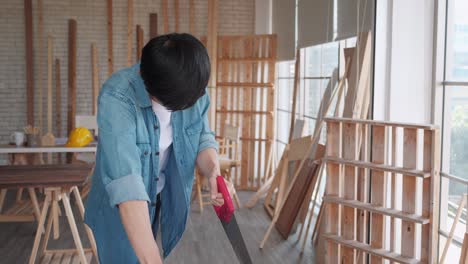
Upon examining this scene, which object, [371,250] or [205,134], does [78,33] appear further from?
[205,134]

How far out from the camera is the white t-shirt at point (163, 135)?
2111 mm

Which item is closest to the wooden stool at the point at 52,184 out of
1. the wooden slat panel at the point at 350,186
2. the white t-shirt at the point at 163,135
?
the wooden slat panel at the point at 350,186

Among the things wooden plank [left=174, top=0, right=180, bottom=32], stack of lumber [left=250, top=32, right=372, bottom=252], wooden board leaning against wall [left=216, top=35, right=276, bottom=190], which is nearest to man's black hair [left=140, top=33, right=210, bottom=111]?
stack of lumber [left=250, top=32, right=372, bottom=252]

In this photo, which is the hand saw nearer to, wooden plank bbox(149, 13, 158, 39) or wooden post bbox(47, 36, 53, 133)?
wooden post bbox(47, 36, 53, 133)

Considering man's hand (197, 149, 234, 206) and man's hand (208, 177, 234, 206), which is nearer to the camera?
man's hand (208, 177, 234, 206)

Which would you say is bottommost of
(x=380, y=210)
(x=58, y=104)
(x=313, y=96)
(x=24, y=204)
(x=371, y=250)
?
(x=24, y=204)

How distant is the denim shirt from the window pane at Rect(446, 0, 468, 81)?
2.30 m

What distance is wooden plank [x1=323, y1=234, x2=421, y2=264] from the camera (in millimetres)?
3758

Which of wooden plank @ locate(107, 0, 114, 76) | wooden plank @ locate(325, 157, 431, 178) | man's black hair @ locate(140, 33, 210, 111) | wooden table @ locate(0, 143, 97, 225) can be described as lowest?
wooden table @ locate(0, 143, 97, 225)

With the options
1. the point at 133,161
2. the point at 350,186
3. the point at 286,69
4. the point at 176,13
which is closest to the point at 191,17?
the point at 176,13

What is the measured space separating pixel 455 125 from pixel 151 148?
8.71ft

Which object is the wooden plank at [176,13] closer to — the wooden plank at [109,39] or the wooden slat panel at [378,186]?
the wooden plank at [109,39]

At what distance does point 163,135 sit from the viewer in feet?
7.23

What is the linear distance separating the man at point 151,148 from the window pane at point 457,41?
2.28 metres
